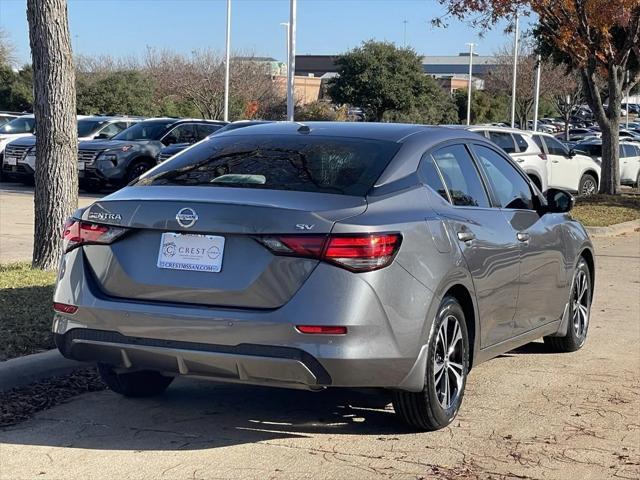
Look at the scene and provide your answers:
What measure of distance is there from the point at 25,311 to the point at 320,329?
364 centimetres

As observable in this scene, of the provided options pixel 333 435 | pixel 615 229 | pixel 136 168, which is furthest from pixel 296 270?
pixel 136 168

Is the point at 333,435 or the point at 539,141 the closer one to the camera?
the point at 333,435

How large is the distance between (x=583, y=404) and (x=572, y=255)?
5.08 ft

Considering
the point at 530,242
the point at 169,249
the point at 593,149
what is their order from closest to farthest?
the point at 169,249 < the point at 530,242 < the point at 593,149

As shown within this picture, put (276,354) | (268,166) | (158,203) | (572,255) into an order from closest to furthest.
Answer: (276,354)
(158,203)
(268,166)
(572,255)

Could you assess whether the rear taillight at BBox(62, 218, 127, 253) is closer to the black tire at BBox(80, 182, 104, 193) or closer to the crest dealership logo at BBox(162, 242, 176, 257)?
the crest dealership logo at BBox(162, 242, 176, 257)

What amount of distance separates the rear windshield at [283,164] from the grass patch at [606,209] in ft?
41.5

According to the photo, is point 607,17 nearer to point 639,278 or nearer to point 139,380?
point 639,278

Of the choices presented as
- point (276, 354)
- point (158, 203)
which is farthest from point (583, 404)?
point (158, 203)

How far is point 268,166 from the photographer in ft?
18.0

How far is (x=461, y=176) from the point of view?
20.3 feet

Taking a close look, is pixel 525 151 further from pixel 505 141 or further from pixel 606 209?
pixel 606 209

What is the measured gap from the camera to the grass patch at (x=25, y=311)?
21.9 feet

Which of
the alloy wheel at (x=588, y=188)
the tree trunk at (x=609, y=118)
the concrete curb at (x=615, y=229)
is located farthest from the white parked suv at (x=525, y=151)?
the alloy wheel at (x=588, y=188)
